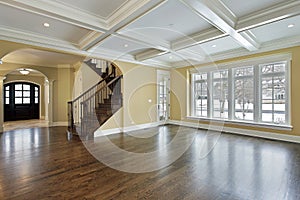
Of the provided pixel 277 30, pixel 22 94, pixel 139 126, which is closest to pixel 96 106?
pixel 139 126

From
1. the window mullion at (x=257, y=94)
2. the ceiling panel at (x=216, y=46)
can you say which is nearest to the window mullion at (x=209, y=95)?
the ceiling panel at (x=216, y=46)

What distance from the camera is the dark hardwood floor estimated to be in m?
2.34

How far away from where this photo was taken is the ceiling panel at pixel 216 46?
518 cm

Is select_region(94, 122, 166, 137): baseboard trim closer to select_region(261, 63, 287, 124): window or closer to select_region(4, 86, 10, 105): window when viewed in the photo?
select_region(261, 63, 287, 124): window

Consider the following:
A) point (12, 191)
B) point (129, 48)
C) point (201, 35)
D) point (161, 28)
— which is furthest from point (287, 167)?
point (129, 48)

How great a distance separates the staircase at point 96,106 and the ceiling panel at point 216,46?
298 cm

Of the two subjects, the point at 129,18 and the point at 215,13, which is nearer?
the point at 215,13

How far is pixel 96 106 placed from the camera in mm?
6992

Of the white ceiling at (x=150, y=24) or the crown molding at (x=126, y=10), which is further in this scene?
the white ceiling at (x=150, y=24)

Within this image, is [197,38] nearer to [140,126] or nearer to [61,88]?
[140,126]

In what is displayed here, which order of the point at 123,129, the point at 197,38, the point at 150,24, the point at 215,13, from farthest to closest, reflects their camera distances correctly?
the point at 123,129, the point at 197,38, the point at 150,24, the point at 215,13

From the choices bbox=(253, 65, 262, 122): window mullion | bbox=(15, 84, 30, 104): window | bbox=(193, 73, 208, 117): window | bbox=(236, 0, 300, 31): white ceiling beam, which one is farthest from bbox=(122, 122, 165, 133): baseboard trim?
bbox=(15, 84, 30, 104): window

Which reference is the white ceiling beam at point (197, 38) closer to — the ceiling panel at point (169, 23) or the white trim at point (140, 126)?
the ceiling panel at point (169, 23)

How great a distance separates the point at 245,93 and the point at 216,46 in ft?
6.46
